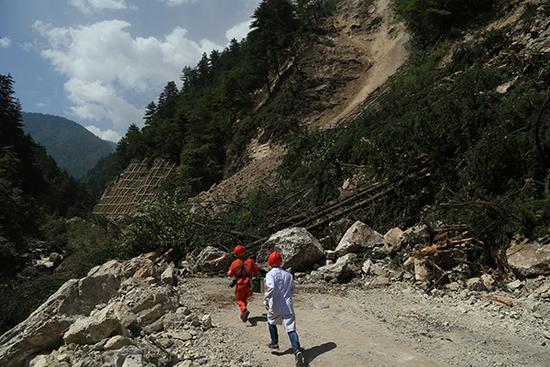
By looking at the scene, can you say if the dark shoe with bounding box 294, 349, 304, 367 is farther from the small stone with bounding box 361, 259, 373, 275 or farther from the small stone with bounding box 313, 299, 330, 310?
the small stone with bounding box 361, 259, 373, 275

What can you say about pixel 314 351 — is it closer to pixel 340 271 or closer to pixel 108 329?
pixel 108 329

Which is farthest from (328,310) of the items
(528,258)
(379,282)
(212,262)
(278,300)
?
(212,262)

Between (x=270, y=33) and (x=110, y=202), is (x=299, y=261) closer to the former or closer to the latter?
(x=270, y=33)

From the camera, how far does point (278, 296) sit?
5137 mm

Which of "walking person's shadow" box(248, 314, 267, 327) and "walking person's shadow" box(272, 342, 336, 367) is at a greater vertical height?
"walking person's shadow" box(248, 314, 267, 327)

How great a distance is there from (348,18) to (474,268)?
128 feet

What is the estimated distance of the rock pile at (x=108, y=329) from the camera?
5262 mm

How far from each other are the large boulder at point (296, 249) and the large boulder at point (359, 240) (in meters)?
0.47

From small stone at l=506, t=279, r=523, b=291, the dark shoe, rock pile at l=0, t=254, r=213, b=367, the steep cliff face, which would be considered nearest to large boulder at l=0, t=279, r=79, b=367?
rock pile at l=0, t=254, r=213, b=367

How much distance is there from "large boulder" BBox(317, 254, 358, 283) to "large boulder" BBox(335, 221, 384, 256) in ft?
1.16

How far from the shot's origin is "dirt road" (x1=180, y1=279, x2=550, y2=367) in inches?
194

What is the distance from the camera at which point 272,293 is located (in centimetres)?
514

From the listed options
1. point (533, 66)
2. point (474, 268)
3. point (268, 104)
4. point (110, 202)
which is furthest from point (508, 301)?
point (110, 202)

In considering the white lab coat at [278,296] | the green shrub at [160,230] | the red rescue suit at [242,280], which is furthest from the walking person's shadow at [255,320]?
the green shrub at [160,230]
